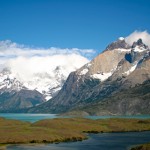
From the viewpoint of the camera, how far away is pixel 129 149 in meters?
199

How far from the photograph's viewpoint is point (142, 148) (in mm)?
182000

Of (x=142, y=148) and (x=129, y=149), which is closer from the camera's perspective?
(x=142, y=148)

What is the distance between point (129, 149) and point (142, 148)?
58.5ft
